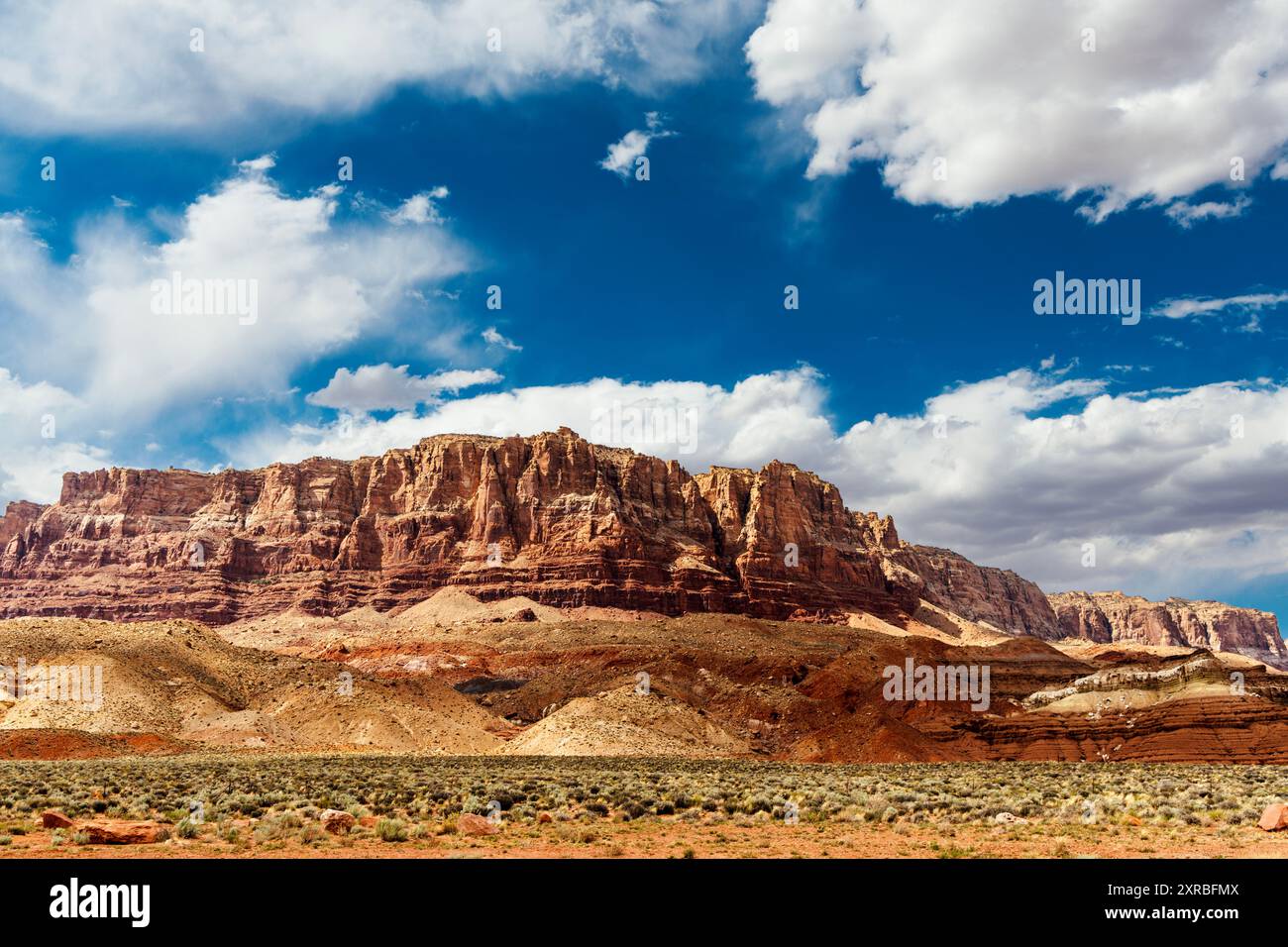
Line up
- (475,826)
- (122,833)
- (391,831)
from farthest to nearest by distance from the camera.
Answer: (475,826) < (391,831) < (122,833)

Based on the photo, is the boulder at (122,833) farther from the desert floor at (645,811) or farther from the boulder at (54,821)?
the boulder at (54,821)

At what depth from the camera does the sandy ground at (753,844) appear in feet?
59.2

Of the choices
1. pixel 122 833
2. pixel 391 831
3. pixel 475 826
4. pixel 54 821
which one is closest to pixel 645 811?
pixel 475 826

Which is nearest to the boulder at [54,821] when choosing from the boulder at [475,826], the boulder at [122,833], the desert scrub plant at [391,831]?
the boulder at [122,833]

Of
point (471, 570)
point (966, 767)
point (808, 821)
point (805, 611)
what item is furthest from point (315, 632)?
point (808, 821)

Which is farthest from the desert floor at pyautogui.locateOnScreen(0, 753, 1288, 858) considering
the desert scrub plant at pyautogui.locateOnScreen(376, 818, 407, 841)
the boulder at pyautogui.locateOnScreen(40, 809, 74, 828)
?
the boulder at pyautogui.locateOnScreen(40, 809, 74, 828)

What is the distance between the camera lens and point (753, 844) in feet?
66.9

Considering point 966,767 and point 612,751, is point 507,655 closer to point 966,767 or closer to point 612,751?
point 612,751

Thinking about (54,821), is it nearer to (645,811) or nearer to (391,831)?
(391,831)

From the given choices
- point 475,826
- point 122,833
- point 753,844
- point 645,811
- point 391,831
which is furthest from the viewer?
point 645,811

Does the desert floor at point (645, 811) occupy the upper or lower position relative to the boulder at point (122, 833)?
lower

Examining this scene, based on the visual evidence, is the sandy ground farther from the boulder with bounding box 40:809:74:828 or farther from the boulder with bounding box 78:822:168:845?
the boulder with bounding box 78:822:168:845

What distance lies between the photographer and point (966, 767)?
1688 inches
